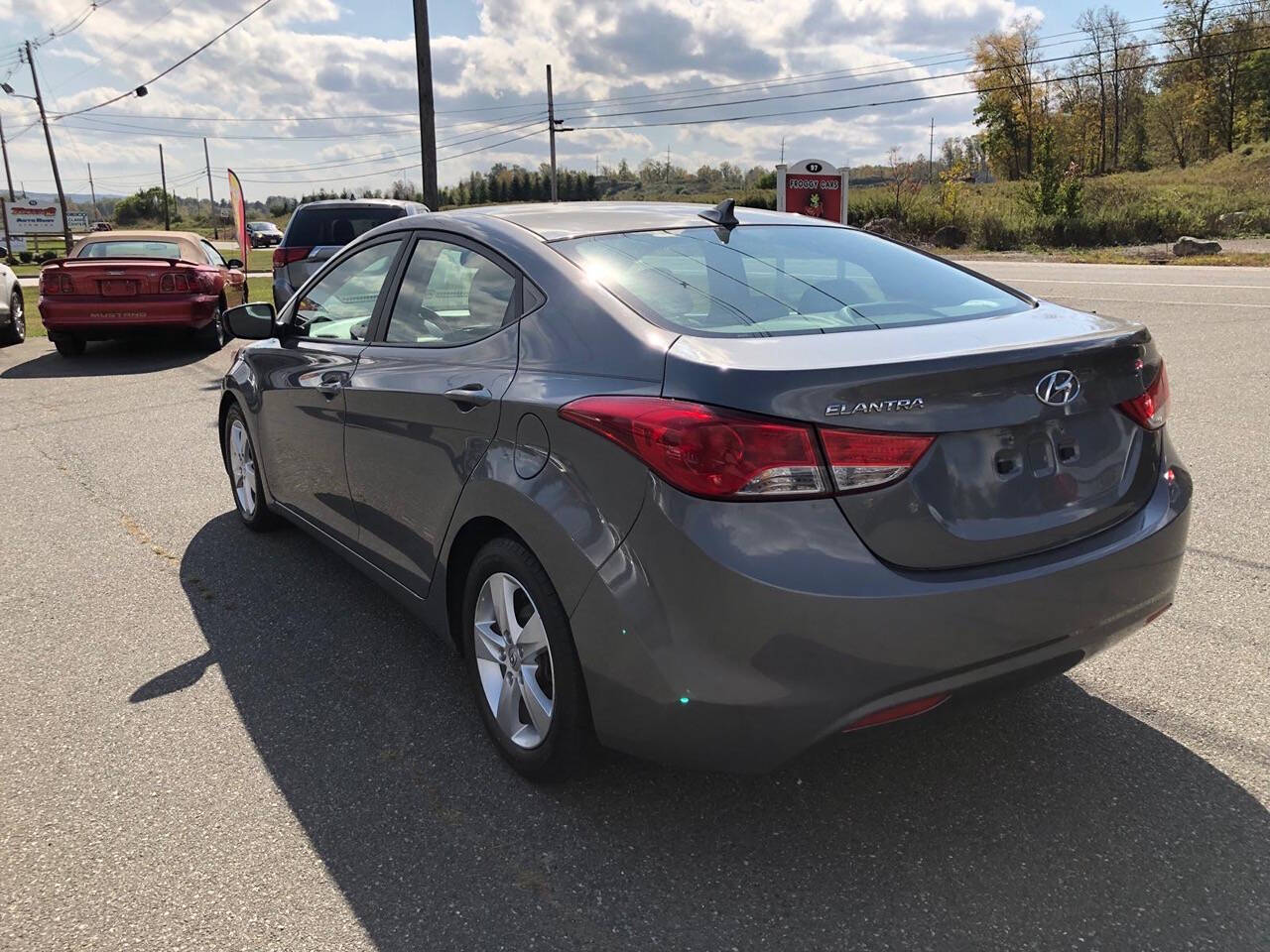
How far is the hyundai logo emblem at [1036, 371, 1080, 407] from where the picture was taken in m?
2.37

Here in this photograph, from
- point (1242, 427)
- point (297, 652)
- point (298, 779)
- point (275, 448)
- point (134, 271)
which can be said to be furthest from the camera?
point (134, 271)

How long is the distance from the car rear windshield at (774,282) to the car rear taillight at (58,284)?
415 inches

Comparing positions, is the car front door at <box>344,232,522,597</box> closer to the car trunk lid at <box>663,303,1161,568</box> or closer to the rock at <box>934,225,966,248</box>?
the car trunk lid at <box>663,303,1161,568</box>

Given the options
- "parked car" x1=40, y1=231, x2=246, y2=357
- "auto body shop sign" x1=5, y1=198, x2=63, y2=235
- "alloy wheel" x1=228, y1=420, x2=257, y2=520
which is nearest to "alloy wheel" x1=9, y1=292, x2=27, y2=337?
"parked car" x1=40, y1=231, x2=246, y2=357

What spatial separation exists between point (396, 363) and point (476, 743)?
1.29 m

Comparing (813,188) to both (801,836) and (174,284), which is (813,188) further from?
(801,836)

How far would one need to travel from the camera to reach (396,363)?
339cm

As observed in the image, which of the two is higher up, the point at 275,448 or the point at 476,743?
the point at 275,448

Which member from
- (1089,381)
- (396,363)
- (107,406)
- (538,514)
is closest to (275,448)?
(396,363)

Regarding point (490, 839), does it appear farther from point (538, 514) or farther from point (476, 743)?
point (538, 514)

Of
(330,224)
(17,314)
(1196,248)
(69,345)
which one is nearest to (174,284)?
(69,345)

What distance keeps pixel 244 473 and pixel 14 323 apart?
10654 millimetres

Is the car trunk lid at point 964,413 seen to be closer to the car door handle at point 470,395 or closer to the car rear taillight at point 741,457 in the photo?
the car rear taillight at point 741,457

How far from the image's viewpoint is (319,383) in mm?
3967
